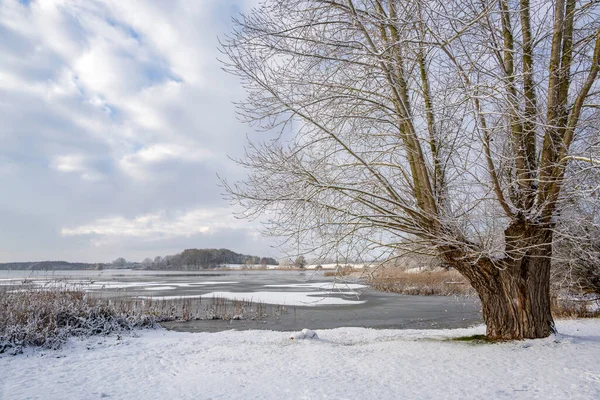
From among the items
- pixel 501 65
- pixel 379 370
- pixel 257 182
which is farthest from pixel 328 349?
pixel 501 65

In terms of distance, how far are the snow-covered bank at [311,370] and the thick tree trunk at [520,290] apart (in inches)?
15.1

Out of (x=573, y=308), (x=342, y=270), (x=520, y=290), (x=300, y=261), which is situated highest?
(x=300, y=261)

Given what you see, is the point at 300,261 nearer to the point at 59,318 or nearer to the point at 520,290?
the point at 520,290

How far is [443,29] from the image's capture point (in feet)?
20.4

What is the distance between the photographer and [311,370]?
6219mm

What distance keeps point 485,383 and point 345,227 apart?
3.37 meters

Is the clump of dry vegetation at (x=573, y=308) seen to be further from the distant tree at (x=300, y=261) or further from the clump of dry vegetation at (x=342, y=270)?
the distant tree at (x=300, y=261)

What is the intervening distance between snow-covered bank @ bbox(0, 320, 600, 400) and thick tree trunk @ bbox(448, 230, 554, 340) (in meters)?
0.38

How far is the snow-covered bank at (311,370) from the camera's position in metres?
5.14

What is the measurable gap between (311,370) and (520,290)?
169 inches

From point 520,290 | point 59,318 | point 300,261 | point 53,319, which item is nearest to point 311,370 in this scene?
point 300,261

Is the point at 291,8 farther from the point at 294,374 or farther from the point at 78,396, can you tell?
the point at 78,396

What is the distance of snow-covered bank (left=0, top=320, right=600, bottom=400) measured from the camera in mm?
5145

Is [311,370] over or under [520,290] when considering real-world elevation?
under
